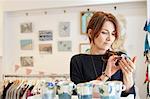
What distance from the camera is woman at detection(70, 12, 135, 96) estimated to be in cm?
91

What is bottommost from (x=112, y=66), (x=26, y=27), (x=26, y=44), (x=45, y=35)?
(x=112, y=66)

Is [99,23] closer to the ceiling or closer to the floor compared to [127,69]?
closer to the ceiling

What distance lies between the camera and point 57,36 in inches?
122

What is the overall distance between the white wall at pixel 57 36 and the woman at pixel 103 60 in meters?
1.75

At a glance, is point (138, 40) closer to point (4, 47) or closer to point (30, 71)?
point (30, 71)

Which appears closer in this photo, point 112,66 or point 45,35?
point 112,66

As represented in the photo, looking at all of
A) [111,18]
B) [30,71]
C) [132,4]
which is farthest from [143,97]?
[111,18]

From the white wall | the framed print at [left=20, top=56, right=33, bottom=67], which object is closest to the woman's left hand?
the white wall

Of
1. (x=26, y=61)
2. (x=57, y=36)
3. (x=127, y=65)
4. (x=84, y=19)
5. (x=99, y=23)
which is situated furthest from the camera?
(x=26, y=61)

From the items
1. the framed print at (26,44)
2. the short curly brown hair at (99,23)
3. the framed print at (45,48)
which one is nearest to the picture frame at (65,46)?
the framed print at (45,48)

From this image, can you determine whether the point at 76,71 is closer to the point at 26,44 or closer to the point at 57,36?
the point at 57,36

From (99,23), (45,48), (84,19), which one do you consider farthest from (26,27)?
(99,23)

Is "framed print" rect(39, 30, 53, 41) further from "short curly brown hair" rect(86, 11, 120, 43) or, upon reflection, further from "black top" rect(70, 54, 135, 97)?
"short curly brown hair" rect(86, 11, 120, 43)

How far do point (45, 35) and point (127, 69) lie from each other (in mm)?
2335
